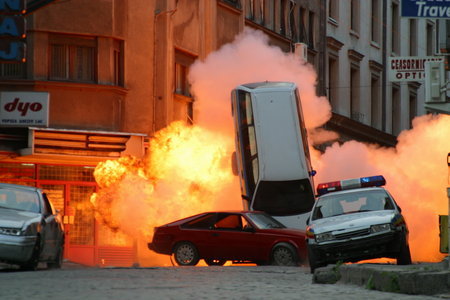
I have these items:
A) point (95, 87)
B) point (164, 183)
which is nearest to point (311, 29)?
point (164, 183)

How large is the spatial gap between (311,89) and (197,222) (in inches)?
514

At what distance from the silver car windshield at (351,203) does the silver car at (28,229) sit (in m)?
4.82

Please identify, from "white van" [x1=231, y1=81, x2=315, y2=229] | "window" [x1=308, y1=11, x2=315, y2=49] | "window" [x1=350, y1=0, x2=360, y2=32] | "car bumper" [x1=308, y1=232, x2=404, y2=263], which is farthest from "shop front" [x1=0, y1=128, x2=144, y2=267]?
"window" [x1=350, y1=0, x2=360, y2=32]

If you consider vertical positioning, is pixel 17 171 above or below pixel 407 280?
above

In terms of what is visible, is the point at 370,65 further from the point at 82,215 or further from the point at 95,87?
the point at 95,87

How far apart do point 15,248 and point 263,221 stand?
24.8ft

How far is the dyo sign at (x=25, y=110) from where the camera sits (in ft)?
99.6

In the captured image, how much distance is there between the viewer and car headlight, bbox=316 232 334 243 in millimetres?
21078

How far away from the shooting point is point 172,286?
50.0 ft

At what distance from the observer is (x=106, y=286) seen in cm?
1527

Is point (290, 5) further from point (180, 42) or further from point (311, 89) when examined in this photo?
point (180, 42)

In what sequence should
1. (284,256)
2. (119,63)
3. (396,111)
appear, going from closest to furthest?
(284,256)
(119,63)
(396,111)

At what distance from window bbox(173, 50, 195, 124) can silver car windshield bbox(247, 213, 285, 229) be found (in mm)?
8446

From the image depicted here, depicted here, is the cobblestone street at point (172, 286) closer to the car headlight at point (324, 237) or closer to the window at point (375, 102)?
the car headlight at point (324, 237)
